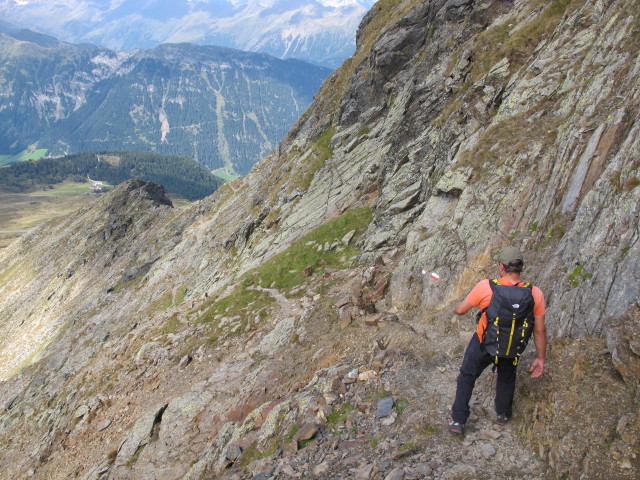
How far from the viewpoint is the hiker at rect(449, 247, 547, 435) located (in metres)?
8.65

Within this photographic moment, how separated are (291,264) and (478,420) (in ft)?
73.7

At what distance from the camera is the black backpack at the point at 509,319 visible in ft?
28.2

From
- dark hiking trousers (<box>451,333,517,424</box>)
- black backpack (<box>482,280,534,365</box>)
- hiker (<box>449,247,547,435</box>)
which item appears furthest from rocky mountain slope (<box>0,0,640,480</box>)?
black backpack (<box>482,280,534,365</box>)

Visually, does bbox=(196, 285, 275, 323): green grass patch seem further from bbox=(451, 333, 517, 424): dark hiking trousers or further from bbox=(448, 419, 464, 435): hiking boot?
bbox=(451, 333, 517, 424): dark hiking trousers

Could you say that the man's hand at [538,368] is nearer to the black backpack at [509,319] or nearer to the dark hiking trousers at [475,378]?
the dark hiking trousers at [475,378]

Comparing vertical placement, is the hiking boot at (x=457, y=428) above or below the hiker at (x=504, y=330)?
below

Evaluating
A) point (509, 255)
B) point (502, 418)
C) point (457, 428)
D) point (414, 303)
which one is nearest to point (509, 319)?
point (509, 255)

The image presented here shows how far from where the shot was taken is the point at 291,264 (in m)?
31.5

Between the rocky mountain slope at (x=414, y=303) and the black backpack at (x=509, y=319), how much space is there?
4.90 ft

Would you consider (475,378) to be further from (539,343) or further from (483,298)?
(483,298)

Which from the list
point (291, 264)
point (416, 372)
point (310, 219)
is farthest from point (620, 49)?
point (310, 219)

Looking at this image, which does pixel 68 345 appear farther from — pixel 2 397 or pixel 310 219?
→ pixel 310 219

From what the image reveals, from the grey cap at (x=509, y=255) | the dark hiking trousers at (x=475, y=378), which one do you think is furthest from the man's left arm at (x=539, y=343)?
the grey cap at (x=509, y=255)

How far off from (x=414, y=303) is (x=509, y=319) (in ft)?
32.0
